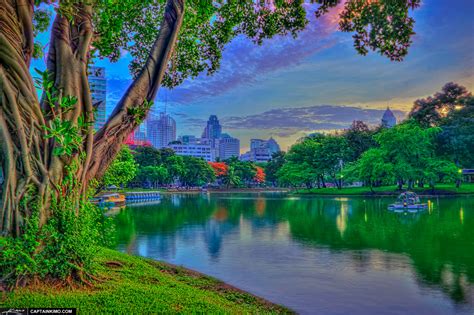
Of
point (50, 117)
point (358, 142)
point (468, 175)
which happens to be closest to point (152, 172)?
point (358, 142)

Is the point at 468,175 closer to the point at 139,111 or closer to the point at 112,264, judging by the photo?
the point at 112,264

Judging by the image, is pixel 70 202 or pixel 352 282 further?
pixel 352 282

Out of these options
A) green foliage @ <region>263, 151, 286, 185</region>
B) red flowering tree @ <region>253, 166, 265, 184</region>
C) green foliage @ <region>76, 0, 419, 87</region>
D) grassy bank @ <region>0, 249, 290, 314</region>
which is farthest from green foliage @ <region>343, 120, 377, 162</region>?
grassy bank @ <region>0, 249, 290, 314</region>

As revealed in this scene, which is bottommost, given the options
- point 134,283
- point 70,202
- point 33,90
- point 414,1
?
point 134,283

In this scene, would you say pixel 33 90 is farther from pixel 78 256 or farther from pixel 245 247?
pixel 245 247

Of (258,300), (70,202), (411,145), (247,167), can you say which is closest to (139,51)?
(70,202)

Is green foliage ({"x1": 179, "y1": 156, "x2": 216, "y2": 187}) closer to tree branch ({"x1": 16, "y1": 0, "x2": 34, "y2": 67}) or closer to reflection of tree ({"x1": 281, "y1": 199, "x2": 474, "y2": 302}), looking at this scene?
reflection of tree ({"x1": 281, "y1": 199, "x2": 474, "y2": 302})

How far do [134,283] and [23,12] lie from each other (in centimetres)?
385

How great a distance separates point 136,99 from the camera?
5.45 m

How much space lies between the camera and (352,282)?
29.0ft

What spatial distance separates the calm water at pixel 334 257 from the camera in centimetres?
767

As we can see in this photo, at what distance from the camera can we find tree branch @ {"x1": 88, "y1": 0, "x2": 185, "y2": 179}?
5270mm

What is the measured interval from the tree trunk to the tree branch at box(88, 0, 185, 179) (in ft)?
0.04

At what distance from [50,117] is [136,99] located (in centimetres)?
114
